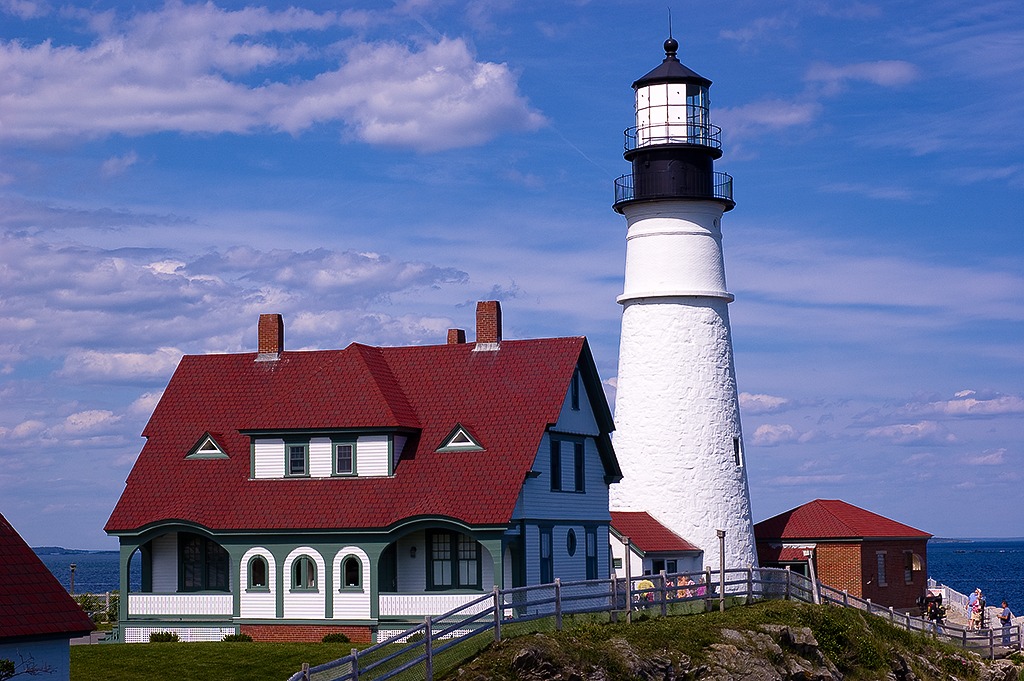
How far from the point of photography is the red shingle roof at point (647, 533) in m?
40.7

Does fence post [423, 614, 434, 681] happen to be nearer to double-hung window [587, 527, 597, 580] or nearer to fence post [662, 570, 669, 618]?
fence post [662, 570, 669, 618]

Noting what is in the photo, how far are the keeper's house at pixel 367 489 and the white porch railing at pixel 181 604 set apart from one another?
3 centimetres

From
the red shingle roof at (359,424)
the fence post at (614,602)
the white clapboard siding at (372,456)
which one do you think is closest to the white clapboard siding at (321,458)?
the red shingle roof at (359,424)

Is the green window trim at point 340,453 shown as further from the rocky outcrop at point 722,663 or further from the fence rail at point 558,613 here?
the rocky outcrop at point 722,663

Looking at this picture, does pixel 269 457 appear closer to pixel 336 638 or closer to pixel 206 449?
pixel 206 449

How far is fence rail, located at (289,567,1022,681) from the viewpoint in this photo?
72.4 feet

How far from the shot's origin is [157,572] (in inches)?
1464

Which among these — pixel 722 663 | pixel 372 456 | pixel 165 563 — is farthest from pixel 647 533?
pixel 165 563

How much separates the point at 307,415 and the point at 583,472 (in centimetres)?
711

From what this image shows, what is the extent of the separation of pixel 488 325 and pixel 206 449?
25.8ft

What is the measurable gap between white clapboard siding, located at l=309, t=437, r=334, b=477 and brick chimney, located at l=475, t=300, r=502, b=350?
4870mm

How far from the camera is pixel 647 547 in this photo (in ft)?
133

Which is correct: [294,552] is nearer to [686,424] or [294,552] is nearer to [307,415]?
[307,415]

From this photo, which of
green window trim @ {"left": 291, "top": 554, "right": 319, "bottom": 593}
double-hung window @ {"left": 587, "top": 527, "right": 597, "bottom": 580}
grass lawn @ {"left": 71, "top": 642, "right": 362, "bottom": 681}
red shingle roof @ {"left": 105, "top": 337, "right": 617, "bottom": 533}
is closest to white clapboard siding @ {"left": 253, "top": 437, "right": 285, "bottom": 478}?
red shingle roof @ {"left": 105, "top": 337, "right": 617, "bottom": 533}
